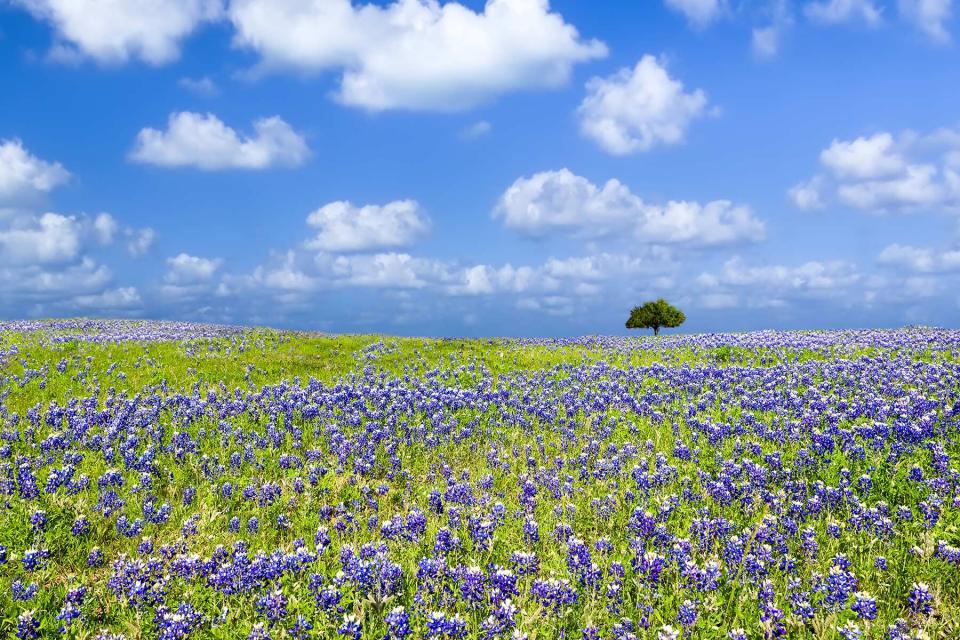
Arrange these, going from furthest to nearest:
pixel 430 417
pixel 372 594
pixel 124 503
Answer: pixel 430 417
pixel 124 503
pixel 372 594

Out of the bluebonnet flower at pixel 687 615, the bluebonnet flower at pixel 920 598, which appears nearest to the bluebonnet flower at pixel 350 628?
the bluebonnet flower at pixel 687 615

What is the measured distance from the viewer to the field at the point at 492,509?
5156 millimetres

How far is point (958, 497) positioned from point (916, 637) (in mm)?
3534

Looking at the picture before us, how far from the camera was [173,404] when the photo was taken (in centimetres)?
1338

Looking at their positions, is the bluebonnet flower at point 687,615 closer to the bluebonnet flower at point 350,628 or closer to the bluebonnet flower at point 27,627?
the bluebonnet flower at point 350,628

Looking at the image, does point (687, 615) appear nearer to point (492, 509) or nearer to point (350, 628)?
point (350, 628)

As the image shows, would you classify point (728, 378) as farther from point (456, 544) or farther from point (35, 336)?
point (35, 336)

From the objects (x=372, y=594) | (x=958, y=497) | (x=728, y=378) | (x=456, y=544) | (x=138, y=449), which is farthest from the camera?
(x=728, y=378)

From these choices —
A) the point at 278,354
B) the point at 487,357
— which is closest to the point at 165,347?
the point at 278,354

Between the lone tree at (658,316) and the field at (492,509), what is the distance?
3843 centimetres

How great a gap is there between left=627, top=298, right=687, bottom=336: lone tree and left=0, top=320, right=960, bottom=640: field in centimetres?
3843

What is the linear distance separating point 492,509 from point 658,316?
49.6m

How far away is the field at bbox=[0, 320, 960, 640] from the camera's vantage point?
5.16 metres

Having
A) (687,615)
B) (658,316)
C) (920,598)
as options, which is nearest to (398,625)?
(687,615)
